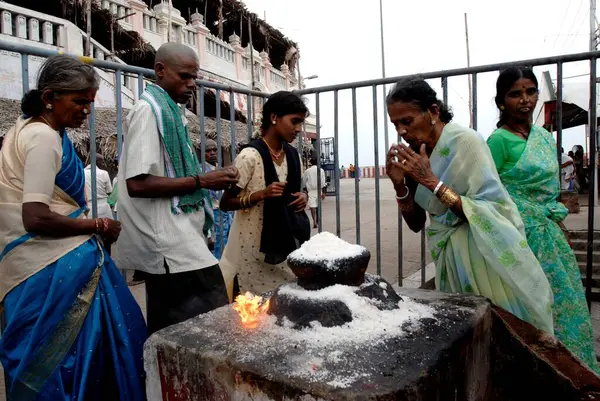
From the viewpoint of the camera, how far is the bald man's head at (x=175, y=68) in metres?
2.10

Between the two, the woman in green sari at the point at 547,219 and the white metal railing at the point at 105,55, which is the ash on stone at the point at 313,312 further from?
the white metal railing at the point at 105,55

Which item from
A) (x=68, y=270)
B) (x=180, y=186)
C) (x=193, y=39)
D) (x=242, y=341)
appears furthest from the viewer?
(x=193, y=39)

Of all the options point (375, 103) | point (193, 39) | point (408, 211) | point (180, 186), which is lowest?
point (408, 211)

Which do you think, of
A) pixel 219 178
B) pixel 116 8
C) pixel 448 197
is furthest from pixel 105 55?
pixel 448 197

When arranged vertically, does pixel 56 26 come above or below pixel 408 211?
above

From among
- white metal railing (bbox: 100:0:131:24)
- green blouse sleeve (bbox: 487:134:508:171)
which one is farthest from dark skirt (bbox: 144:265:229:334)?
white metal railing (bbox: 100:0:131:24)

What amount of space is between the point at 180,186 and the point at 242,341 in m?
0.89

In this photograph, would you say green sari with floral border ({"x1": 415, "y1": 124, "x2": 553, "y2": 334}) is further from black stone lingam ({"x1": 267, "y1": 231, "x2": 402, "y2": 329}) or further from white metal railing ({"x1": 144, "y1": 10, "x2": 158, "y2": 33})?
white metal railing ({"x1": 144, "y1": 10, "x2": 158, "y2": 33})

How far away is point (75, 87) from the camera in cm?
186

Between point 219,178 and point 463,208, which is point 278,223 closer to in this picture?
point 219,178

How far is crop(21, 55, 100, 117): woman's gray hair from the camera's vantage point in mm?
1843

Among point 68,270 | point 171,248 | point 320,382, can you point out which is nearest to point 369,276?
Result: point 320,382

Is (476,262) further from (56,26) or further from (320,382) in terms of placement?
(56,26)

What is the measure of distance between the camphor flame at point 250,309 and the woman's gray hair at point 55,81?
114cm
